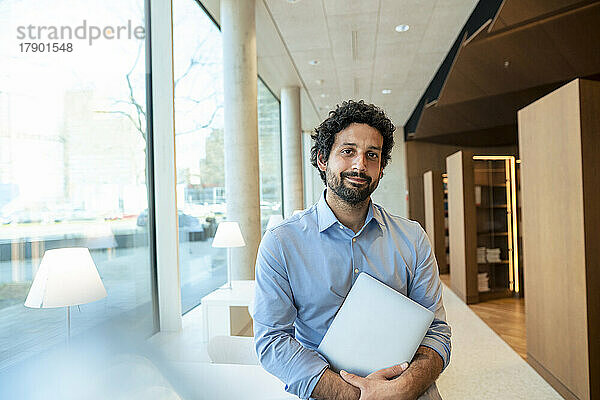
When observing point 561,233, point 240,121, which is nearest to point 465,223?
point 561,233

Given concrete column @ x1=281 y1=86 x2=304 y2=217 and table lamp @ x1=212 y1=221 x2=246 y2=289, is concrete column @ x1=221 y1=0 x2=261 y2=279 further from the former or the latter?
concrete column @ x1=281 y1=86 x2=304 y2=217

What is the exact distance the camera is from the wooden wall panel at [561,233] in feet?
9.85

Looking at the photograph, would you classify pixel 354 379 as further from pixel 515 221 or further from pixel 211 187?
pixel 515 221

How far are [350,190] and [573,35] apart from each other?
4.00 m

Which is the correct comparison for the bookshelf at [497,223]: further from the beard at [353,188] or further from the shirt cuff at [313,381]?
the shirt cuff at [313,381]

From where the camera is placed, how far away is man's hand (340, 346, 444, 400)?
137 centimetres

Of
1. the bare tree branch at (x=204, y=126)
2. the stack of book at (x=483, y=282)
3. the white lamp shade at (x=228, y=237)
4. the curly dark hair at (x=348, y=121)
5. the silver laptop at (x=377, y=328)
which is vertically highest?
the bare tree branch at (x=204, y=126)

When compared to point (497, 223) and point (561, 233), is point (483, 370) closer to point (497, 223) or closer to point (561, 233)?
point (561, 233)

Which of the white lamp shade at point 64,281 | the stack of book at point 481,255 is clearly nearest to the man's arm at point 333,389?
A: the white lamp shade at point 64,281

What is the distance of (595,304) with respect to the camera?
3.00 meters

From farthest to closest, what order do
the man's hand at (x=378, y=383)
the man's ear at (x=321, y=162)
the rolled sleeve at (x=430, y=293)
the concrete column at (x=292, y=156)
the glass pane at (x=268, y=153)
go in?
the concrete column at (x=292, y=156) → the glass pane at (x=268, y=153) → the man's ear at (x=321, y=162) → the rolled sleeve at (x=430, y=293) → the man's hand at (x=378, y=383)

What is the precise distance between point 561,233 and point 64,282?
3.24 metres

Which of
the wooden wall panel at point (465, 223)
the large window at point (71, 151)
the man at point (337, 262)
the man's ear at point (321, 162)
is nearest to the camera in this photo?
the man at point (337, 262)

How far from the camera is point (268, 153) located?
9078mm
